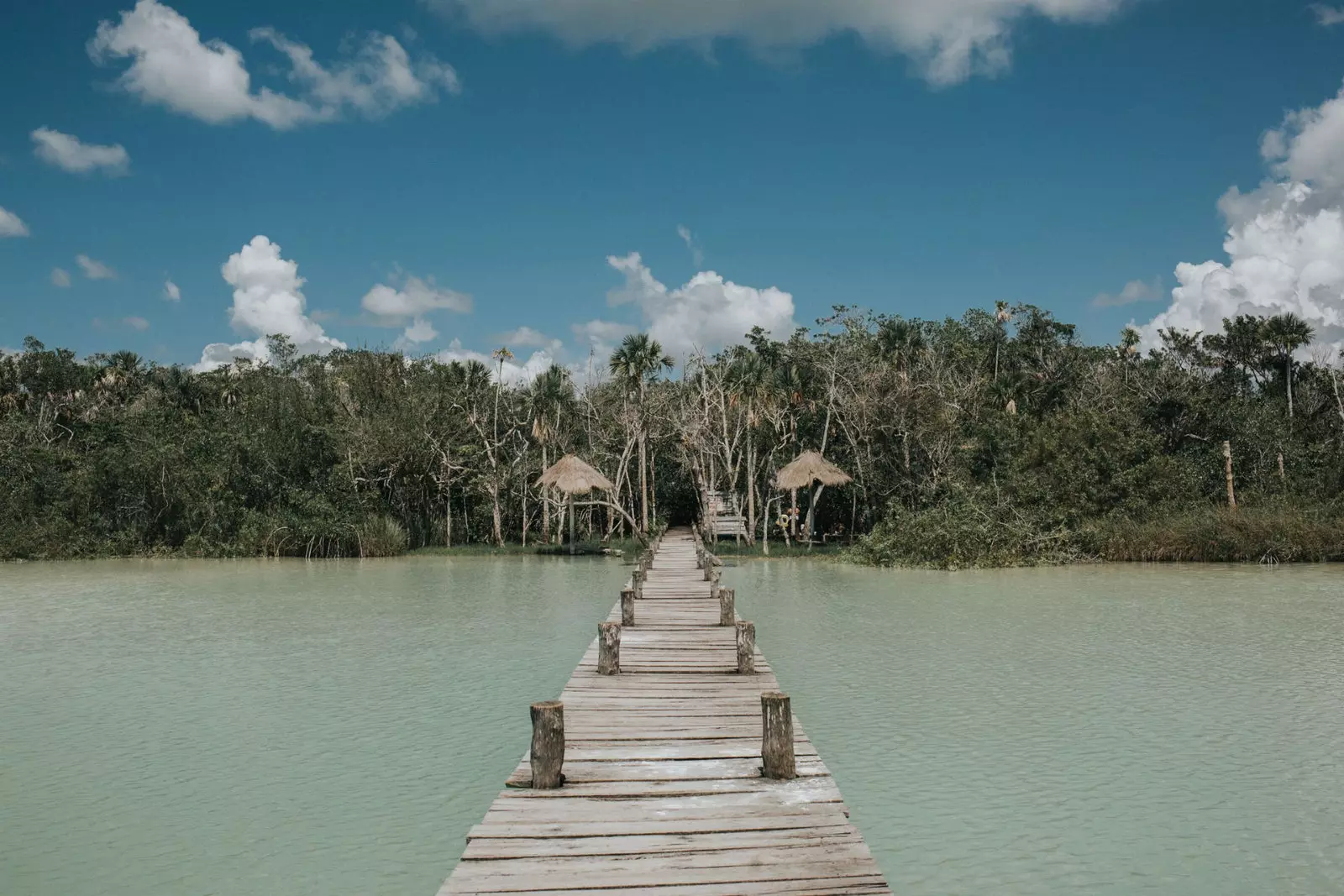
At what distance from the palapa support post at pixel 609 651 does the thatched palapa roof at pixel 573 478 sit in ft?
66.4

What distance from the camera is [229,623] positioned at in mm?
18047

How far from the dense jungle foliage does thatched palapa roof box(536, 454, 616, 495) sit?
1.85m

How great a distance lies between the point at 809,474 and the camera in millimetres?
31656

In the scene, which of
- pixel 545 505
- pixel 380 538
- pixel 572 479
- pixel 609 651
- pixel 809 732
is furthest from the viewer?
pixel 545 505

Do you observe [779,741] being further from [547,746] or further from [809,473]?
[809,473]

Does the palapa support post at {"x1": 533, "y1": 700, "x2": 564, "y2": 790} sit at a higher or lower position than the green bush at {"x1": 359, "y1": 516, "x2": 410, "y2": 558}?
lower

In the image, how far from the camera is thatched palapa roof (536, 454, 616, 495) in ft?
102

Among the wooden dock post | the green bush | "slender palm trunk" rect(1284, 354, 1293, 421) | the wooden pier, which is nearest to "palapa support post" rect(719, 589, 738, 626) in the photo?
the wooden dock post

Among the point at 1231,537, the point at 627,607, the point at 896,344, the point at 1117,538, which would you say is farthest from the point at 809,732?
the point at 896,344

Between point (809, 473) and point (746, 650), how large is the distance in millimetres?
21529

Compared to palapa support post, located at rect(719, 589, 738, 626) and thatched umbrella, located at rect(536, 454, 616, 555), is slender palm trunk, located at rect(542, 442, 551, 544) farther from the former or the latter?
palapa support post, located at rect(719, 589, 738, 626)

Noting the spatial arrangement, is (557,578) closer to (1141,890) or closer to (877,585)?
(877,585)

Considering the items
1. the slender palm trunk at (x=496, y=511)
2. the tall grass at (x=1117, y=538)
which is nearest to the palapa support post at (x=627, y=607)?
the tall grass at (x=1117, y=538)

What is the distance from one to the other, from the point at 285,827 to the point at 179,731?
3.70m
